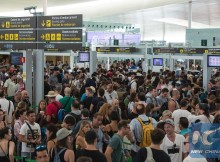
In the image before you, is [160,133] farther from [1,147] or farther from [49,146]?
[1,147]

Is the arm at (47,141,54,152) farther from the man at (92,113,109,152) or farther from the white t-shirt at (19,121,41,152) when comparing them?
the white t-shirt at (19,121,41,152)

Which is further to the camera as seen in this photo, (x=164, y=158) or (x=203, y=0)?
(x=203, y=0)

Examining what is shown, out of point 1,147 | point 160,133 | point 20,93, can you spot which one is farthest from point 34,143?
point 20,93

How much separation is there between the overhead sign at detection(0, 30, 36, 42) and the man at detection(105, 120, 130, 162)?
836 cm

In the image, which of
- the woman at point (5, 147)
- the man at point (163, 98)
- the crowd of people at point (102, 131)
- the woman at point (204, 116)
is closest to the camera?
the crowd of people at point (102, 131)

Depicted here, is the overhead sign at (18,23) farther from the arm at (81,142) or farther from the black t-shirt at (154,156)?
the black t-shirt at (154,156)

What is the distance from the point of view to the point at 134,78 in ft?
54.1

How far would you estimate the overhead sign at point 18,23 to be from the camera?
1477 cm

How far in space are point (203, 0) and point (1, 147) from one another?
32.8 metres

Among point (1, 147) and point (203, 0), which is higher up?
point (203, 0)

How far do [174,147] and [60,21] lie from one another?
28.7 ft

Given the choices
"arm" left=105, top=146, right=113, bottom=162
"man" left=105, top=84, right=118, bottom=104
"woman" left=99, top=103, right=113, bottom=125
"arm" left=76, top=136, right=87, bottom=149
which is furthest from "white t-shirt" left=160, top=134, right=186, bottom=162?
"man" left=105, top=84, right=118, bottom=104

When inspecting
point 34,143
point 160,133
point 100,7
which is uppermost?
point 100,7

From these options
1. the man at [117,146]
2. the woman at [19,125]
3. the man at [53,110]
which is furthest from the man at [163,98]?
the man at [117,146]
